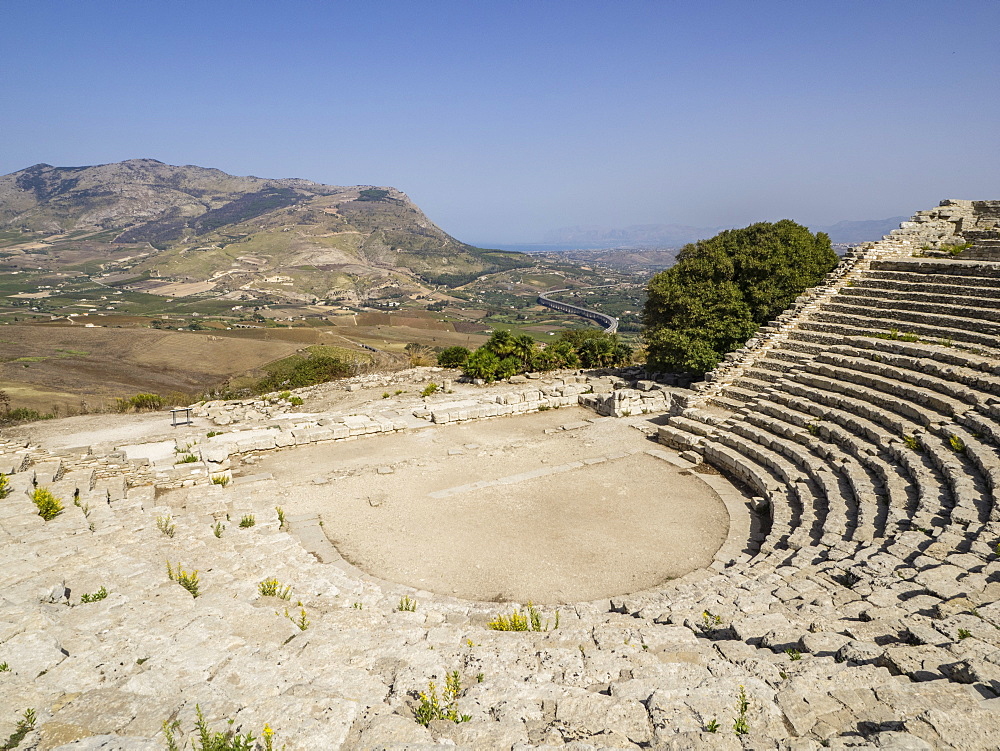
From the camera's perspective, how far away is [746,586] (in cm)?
884

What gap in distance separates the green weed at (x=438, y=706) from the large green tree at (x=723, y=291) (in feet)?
58.8

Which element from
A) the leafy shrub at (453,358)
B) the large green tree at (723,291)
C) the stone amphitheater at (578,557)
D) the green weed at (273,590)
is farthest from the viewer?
the leafy shrub at (453,358)

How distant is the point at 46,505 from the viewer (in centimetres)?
1010

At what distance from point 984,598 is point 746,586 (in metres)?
3.03

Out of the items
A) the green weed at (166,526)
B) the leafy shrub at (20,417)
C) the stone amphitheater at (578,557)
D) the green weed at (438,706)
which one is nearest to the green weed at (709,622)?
the stone amphitheater at (578,557)

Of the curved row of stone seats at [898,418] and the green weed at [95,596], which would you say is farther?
the curved row of stone seats at [898,418]

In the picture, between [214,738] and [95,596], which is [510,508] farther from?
[214,738]

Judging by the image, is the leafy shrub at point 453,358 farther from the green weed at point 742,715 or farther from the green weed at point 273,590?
the green weed at point 742,715

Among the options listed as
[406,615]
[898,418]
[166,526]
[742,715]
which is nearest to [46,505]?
[166,526]

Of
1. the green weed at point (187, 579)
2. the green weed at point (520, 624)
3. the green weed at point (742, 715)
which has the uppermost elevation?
the green weed at point (742, 715)

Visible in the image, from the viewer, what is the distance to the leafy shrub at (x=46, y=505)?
1001 centimetres

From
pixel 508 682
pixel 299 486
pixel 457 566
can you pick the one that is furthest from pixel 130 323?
pixel 508 682

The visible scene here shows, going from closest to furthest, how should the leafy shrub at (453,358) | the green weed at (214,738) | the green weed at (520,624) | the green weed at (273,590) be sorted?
the green weed at (214,738)
the green weed at (520,624)
the green weed at (273,590)
the leafy shrub at (453,358)

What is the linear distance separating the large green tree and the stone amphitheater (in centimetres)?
138
